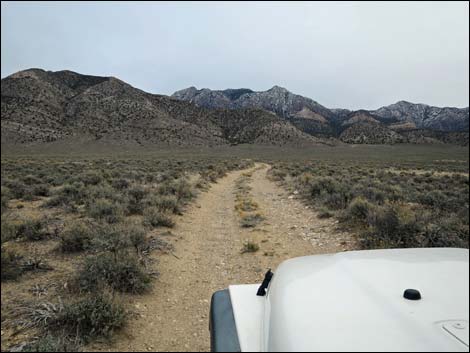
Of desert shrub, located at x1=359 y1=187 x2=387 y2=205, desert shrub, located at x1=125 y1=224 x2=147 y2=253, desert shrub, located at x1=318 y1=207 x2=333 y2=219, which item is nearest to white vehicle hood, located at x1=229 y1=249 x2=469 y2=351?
desert shrub, located at x1=125 y1=224 x2=147 y2=253

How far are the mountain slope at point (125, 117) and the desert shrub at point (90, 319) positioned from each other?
1946 inches

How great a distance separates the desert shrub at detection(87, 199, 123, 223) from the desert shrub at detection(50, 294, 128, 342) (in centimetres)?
463

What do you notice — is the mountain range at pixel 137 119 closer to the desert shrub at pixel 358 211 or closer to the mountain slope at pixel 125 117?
the mountain slope at pixel 125 117

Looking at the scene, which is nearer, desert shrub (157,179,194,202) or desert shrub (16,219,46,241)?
desert shrub (16,219,46,241)

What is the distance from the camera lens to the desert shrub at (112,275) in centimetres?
493

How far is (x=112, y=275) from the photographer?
516 centimetres

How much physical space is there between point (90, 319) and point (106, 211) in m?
5.71

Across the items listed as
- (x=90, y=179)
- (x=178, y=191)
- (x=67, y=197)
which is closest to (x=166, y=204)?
(x=178, y=191)

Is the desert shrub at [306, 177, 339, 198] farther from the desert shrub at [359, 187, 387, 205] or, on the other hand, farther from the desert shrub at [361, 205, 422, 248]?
the desert shrub at [361, 205, 422, 248]

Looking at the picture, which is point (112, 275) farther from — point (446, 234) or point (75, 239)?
point (446, 234)

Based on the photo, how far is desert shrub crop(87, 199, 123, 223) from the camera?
28.3ft

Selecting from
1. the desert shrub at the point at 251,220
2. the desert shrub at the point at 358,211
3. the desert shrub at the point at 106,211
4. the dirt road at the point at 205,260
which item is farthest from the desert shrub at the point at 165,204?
the desert shrub at the point at 358,211

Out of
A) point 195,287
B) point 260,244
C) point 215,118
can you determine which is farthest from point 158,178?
point 215,118

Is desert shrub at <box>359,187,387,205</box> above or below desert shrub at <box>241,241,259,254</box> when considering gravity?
above
